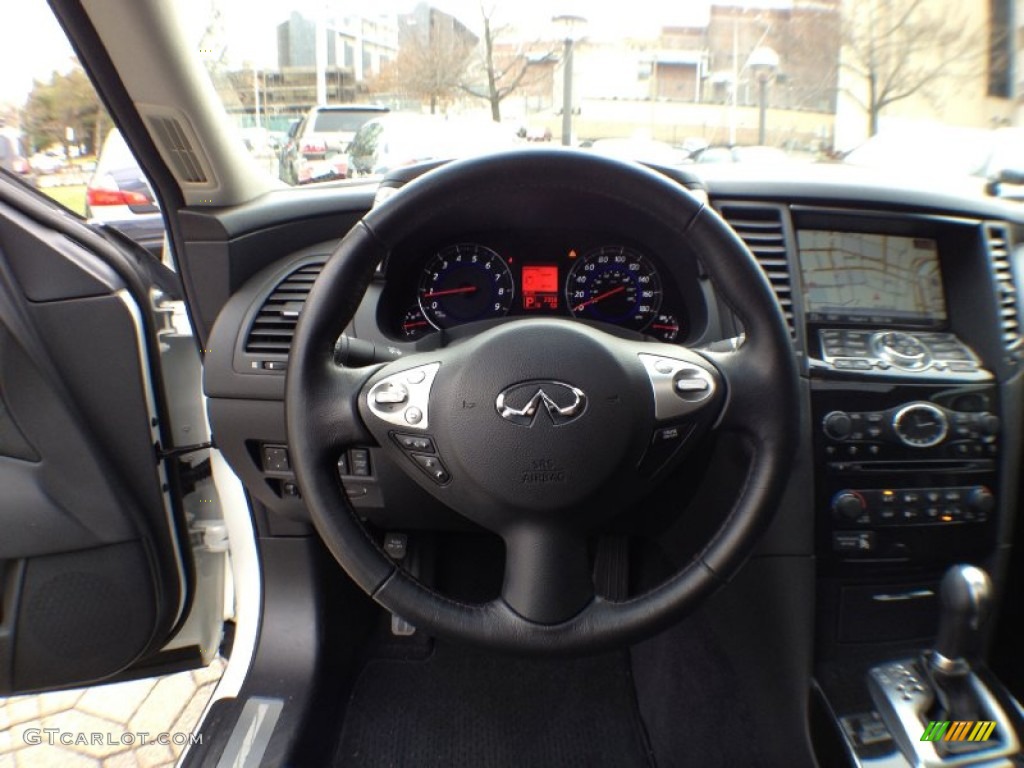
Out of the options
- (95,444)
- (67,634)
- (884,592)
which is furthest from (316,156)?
(884,592)

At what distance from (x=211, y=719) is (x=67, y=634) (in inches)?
14.4

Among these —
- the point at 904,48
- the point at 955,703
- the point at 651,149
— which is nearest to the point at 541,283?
the point at 651,149

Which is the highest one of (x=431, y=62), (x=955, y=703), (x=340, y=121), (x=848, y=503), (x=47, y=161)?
(x=431, y=62)

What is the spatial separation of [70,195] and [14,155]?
14 cm

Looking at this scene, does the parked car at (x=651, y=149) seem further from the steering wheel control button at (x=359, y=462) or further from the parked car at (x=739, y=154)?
the steering wheel control button at (x=359, y=462)

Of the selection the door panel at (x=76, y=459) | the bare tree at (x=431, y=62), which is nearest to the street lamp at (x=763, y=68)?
the bare tree at (x=431, y=62)

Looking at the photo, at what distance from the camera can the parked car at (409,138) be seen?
68.4 inches

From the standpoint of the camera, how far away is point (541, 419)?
1140mm

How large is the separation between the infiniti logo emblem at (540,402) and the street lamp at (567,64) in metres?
0.73

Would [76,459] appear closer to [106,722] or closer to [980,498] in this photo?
[106,722]

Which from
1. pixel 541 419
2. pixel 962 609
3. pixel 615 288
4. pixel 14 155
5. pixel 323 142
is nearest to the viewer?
pixel 541 419

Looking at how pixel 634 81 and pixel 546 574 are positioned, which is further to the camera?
pixel 634 81

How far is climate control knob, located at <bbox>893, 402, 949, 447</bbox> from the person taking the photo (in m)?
1.62

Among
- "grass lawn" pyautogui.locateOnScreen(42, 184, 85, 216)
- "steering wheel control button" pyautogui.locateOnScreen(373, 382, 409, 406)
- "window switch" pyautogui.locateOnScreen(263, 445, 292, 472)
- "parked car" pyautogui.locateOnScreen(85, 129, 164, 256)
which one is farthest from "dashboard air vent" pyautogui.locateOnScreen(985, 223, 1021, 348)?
"grass lawn" pyautogui.locateOnScreen(42, 184, 85, 216)
